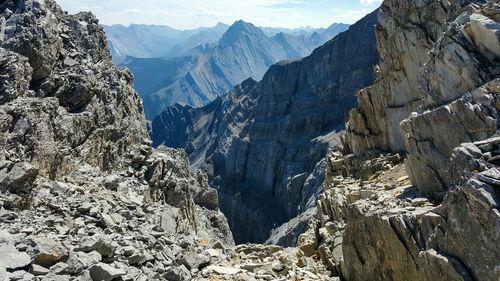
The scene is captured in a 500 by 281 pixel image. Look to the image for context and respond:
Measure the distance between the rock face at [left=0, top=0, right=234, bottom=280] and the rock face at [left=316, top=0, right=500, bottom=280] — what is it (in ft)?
27.8

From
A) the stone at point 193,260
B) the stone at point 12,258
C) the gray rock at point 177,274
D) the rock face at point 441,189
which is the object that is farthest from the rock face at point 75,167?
the rock face at point 441,189

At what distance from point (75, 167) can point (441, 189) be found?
2550 cm

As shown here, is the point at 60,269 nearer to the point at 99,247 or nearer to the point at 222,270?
the point at 99,247

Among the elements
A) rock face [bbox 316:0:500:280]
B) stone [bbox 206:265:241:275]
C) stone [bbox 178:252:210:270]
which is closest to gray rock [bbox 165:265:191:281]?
stone [bbox 178:252:210:270]

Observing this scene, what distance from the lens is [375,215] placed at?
1994 centimetres

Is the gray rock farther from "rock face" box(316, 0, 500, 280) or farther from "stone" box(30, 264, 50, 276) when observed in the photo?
"rock face" box(316, 0, 500, 280)

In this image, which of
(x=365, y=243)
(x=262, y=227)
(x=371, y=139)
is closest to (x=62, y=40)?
(x=371, y=139)

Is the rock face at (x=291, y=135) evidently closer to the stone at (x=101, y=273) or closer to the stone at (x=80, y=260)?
the stone at (x=80, y=260)

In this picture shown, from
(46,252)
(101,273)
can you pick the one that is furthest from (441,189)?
(46,252)

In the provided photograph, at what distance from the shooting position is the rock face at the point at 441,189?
45.5ft

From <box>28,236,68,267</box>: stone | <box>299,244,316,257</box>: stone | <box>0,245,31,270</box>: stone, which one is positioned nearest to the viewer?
<box>0,245,31,270</box>: stone

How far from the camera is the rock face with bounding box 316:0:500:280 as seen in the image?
13.9 meters

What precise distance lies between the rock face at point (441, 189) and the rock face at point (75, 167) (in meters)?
8.47

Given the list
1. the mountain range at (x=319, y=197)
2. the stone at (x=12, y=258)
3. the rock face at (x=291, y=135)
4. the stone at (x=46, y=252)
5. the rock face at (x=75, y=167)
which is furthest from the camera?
the rock face at (x=291, y=135)
